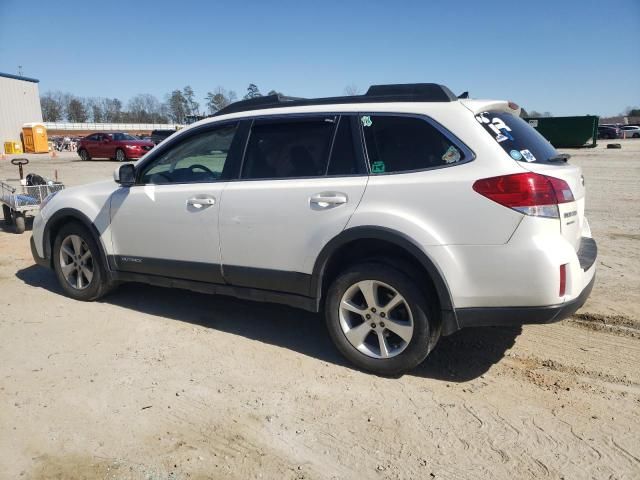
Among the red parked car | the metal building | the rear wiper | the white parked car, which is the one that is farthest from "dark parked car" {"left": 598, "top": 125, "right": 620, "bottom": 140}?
the rear wiper

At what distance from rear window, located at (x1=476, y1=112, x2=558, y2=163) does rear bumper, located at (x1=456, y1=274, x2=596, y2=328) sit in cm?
92

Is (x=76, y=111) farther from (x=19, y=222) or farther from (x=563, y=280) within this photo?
(x=563, y=280)

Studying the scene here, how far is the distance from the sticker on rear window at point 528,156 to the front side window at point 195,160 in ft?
7.29

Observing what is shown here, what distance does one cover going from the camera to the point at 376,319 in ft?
11.9

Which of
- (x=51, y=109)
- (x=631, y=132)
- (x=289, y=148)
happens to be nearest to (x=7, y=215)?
(x=289, y=148)

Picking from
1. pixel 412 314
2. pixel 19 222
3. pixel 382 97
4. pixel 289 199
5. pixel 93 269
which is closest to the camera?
pixel 412 314

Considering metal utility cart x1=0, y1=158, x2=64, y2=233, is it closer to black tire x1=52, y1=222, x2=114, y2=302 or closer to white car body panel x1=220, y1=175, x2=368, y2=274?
black tire x1=52, y1=222, x2=114, y2=302

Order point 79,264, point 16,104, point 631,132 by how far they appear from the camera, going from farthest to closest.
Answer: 1. point 631,132
2. point 16,104
3. point 79,264

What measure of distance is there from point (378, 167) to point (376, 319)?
1041mm

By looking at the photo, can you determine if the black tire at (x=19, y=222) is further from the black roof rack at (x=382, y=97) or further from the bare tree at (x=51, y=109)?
the bare tree at (x=51, y=109)

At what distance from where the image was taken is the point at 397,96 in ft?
12.0

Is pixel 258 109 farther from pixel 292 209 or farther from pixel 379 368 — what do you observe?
pixel 379 368

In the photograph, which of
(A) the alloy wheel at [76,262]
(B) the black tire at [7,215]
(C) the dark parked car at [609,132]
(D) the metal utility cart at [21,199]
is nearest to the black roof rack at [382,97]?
(A) the alloy wheel at [76,262]

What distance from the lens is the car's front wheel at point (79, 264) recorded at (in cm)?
506
